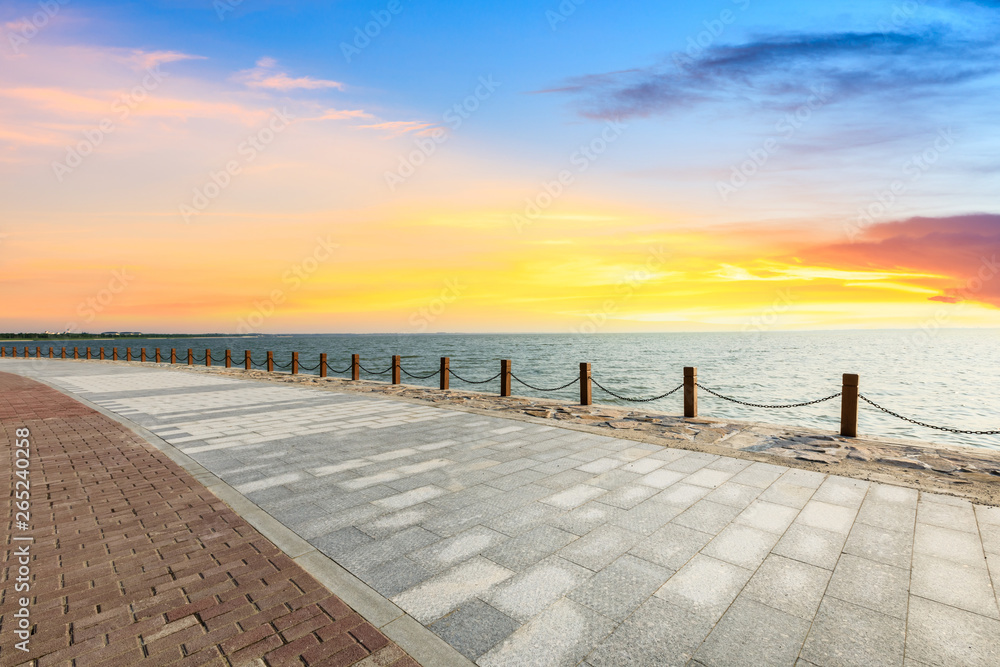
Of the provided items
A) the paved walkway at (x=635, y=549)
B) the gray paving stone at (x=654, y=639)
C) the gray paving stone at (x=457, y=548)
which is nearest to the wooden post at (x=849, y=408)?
the paved walkway at (x=635, y=549)

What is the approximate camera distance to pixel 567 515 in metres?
5.06

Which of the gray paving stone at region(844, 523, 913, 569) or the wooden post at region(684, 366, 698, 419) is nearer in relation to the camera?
the gray paving stone at region(844, 523, 913, 569)

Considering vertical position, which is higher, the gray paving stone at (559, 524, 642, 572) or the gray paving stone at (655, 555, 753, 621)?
the gray paving stone at (559, 524, 642, 572)

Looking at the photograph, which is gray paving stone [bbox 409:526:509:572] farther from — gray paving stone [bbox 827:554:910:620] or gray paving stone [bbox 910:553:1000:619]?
gray paving stone [bbox 910:553:1000:619]

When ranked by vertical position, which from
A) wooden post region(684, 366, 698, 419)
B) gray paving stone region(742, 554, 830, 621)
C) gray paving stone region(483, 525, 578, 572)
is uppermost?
wooden post region(684, 366, 698, 419)

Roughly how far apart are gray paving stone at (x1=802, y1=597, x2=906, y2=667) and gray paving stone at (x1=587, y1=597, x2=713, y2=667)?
622mm

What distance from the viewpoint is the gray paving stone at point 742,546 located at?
415 cm

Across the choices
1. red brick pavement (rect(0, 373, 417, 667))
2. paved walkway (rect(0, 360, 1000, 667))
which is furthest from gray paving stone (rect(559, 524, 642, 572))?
red brick pavement (rect(0, 373, 417, 667))

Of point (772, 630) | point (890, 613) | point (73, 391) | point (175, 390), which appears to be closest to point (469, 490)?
point (772, 630)

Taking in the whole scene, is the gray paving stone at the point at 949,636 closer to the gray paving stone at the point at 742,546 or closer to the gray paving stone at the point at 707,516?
the gray paving stone at the point at 742,546

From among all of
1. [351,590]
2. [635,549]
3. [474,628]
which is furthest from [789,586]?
[351,590]

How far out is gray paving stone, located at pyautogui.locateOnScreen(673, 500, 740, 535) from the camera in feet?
15.8

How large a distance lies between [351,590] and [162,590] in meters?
1.36

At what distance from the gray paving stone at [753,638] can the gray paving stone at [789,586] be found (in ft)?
0.37
